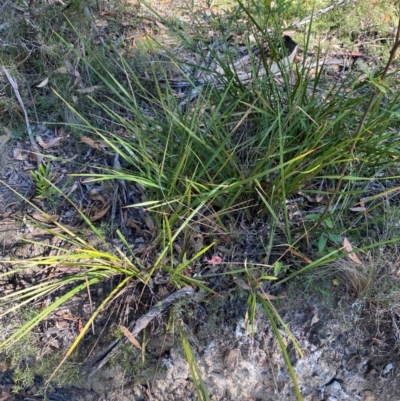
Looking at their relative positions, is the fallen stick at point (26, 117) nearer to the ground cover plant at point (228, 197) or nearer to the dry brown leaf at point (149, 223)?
the ground cover plant at point (228, 197)

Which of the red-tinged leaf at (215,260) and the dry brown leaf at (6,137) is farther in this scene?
the dry brown leaf at (6,137)

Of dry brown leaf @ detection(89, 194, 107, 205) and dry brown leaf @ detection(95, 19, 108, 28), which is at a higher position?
dry brown leaf @ detection(95, 19, 108, 28)

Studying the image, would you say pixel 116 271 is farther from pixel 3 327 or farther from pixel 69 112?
pixel 69 112

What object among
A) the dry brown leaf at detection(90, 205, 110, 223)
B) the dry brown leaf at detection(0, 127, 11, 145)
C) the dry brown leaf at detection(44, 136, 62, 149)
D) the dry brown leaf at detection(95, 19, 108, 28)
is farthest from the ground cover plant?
the dry brown leaf at detection(95, 19, 108, 28)

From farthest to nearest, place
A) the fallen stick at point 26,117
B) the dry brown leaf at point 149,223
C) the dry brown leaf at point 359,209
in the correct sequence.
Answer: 1. the fallen stick at point 26,117
2. the dry brown leaf at point 149,223
3. the dry brown leaf at point 359,209

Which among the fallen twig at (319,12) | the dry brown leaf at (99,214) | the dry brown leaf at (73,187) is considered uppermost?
the fallen twig at (319,12)

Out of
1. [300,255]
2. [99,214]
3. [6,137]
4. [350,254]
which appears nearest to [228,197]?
[300,255]

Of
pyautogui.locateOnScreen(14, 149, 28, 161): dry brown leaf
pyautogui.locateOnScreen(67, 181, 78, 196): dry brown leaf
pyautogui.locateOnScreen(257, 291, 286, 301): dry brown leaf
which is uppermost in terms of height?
pyautogui.locateOnScreen(14, 149, 28, 161): dry brown leaf

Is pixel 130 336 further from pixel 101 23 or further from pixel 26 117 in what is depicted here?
pixel 101 23

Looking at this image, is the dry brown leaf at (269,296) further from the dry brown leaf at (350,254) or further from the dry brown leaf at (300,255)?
the dry brown leaf at (350,254)

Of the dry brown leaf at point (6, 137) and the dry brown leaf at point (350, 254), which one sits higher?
the dry brown leaf at point (6, 137)

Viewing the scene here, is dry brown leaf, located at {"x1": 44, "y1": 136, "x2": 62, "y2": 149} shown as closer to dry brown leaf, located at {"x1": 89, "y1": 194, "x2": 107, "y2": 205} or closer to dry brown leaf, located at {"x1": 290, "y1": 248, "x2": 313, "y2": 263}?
dry brown leaf, located at {"x1": 89, "y1": 194, "x2": 107, "y2": 205}

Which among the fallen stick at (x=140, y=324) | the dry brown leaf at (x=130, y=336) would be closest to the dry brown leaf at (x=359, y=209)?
the fallen stick at (x=140, y=324)

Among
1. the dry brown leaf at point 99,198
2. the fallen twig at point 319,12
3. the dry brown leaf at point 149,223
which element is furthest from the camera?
the fallen twig at point 319,12
